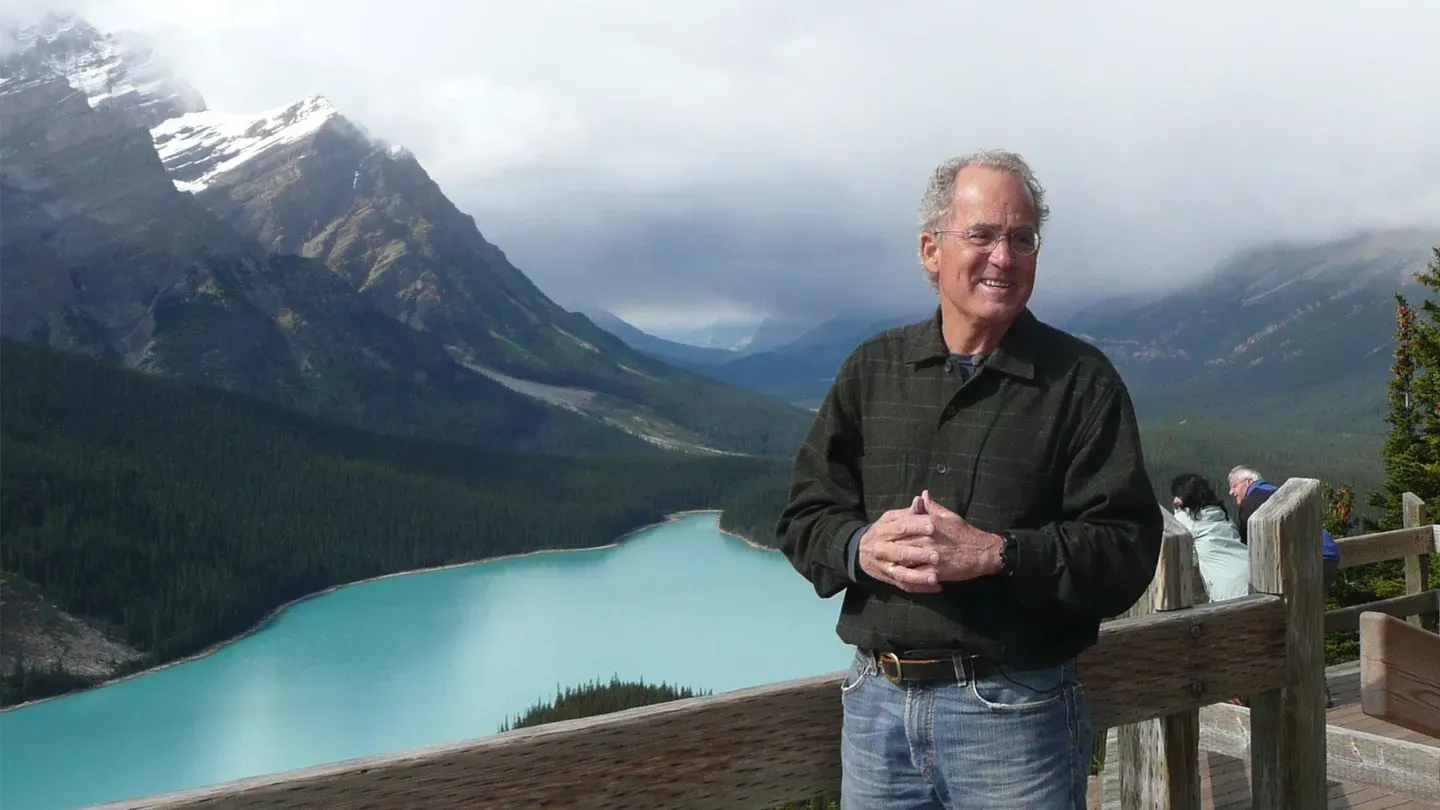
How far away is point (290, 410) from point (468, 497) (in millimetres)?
27959

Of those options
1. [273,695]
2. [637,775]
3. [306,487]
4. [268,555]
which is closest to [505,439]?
[306,487]

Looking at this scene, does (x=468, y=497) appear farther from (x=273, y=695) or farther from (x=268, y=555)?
(x=273, y=695)

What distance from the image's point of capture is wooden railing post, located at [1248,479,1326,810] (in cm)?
319

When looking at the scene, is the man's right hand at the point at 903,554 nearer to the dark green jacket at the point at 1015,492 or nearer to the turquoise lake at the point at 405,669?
the dark green jacket at the point at 1015,492

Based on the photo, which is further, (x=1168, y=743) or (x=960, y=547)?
(x=1168, y=743)

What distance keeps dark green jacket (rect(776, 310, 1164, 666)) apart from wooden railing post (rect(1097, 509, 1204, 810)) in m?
0.90

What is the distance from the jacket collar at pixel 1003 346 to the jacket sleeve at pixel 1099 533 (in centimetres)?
18

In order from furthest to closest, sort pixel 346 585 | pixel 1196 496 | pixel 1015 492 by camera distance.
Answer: pixel 346 585 < pixel 1196 496 < pixel 1015 492

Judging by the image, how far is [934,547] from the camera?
2.25 m

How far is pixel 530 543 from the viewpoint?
11612cm

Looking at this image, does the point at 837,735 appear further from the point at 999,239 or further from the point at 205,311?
the point at 205,311

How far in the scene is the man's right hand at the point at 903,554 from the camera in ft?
7.42

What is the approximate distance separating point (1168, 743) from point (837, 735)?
1033 millimetres

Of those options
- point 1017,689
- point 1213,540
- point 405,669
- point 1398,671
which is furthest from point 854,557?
point 405,669
